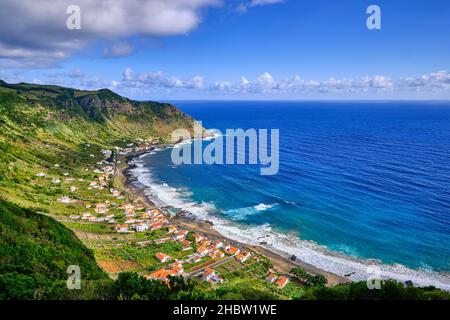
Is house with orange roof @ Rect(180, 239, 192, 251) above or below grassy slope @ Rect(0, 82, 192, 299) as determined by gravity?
below

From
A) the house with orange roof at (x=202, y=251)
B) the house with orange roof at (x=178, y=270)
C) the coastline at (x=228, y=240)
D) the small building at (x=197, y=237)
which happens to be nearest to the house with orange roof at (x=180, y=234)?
the small building at (x=197, y=237)

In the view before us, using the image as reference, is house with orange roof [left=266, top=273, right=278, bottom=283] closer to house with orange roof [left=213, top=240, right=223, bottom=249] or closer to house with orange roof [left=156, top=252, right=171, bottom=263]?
house with orange roof [left=213, top=240, right=223, bottom=249]

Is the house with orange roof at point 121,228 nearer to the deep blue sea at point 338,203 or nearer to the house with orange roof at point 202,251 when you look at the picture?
the deep blue sea at point 338,203

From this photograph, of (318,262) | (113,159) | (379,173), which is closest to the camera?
(318,262)

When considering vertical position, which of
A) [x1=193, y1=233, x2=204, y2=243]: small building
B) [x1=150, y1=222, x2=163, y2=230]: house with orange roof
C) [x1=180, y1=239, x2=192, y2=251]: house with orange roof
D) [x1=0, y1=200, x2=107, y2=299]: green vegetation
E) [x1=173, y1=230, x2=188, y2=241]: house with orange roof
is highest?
[x1=0, y1=200, x2=107, y2=299]: green vegetation

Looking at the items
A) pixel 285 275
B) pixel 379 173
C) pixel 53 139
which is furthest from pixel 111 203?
pixel 379 173

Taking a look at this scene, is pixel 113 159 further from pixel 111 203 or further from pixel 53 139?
pixel 111 203

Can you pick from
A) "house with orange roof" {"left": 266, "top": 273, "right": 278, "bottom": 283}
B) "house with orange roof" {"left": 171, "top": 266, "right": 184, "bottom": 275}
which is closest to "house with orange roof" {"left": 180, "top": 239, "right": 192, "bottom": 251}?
"house with orange roof" {"left": 171, "top": 266, "right": 184, "bottom": 275}

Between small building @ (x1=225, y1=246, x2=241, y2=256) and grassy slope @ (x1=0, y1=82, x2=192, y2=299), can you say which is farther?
small building @ (x1=225, y1=246, x2=241, y2=256)
